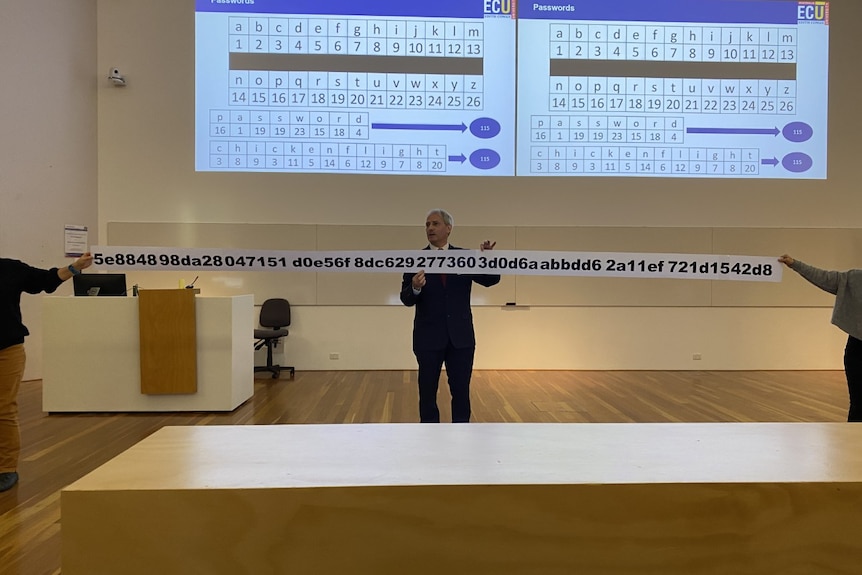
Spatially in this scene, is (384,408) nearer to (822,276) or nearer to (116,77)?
(822,276)

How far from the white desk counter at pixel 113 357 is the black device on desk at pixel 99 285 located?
0.29 meters

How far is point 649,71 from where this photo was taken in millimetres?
5359

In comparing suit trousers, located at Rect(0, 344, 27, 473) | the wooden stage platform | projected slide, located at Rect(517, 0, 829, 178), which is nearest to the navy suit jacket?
the wooden stage platform

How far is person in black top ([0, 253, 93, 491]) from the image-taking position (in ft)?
7.93

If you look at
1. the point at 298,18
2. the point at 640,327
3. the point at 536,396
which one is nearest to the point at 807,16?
the point at 640,327

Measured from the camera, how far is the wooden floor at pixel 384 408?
2328 millimetres

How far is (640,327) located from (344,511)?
18.9 feet

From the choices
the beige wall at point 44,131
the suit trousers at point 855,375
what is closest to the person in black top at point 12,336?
the beige wall at point 44,131

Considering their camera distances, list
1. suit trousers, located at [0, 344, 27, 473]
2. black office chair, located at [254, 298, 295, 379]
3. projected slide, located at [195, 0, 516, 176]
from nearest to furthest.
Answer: suit trousers, located at [0, 344, 27, 473]
projected slide, located at [195, 0, 516, 176]
black office chair, located at [254, 298, 295, 379]

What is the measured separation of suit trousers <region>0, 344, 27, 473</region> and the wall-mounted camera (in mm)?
4190

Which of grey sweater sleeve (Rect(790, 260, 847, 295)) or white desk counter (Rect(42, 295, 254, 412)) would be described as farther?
white desk counter (Rect(42, 295, 254, 412))

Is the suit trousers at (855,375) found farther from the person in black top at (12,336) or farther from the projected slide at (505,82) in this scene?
the person in black top at (12,336)

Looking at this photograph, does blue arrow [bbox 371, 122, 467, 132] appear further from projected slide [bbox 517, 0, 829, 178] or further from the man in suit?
the man in suit

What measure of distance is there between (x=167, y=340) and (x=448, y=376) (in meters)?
2.53
